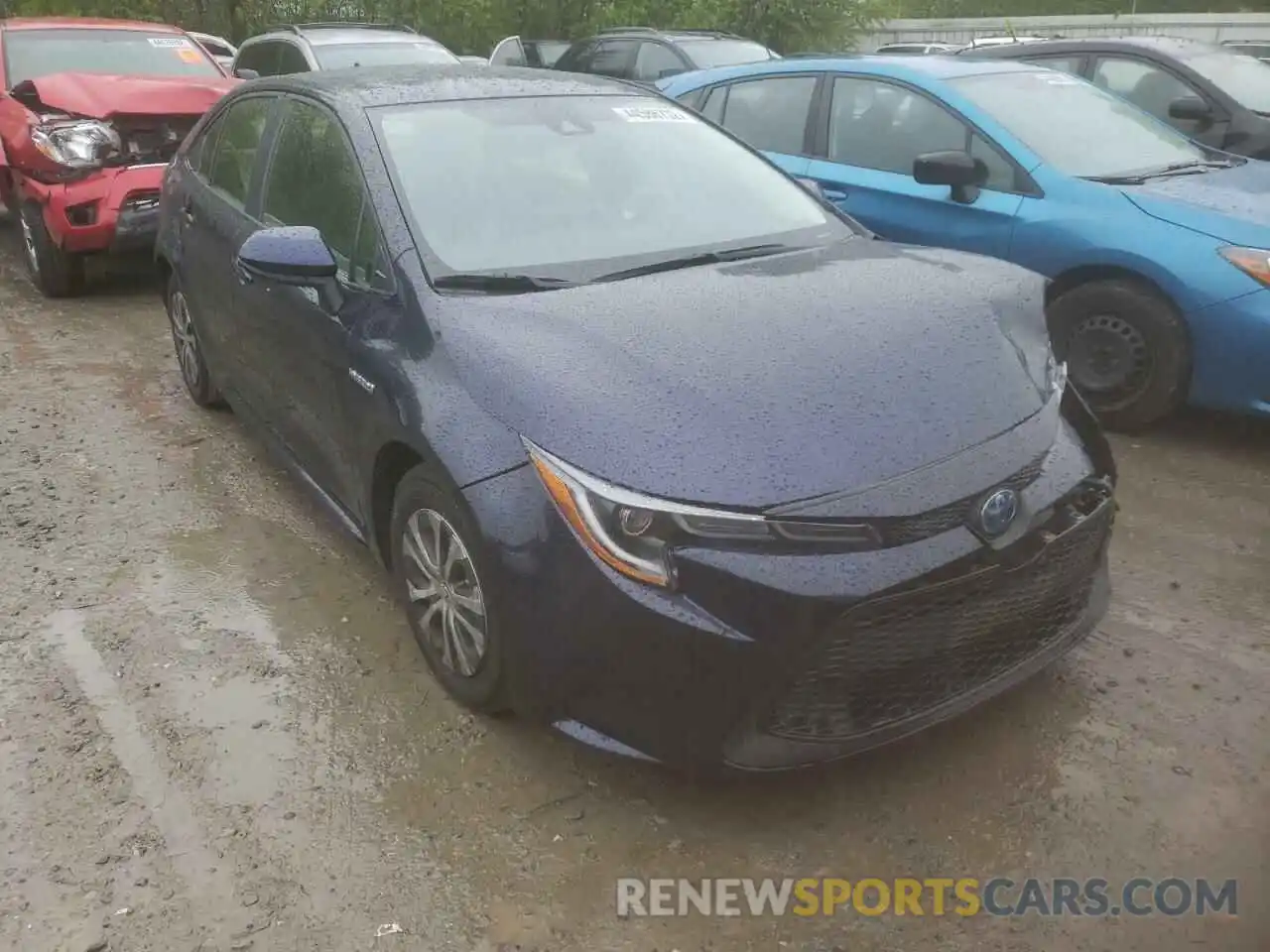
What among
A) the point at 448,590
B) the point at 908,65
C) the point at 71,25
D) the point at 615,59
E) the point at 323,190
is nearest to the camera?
the point at 448,590

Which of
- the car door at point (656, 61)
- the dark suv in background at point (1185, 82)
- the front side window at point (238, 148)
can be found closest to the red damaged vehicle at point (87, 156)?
the front side window at point (238, 148)

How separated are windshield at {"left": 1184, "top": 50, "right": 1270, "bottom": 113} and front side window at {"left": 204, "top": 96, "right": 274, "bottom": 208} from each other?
5.66 m

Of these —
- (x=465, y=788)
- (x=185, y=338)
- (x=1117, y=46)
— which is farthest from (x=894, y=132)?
(x=465, y=788)

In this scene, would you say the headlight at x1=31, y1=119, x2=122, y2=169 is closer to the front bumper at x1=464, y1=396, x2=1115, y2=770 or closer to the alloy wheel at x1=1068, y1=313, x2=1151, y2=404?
the front bumper at x1=464, y1=396, x2=1115, y2=770

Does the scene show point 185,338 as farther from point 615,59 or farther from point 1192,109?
point 615,59

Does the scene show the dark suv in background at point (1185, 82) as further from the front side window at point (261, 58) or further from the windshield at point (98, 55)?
the front side window at point (261, 58)

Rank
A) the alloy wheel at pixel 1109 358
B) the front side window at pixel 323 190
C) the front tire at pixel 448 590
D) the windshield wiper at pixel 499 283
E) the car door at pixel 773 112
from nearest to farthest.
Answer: the front tire at pixel 448 590, the windshield wiper at pixel 499 283, the front side window at pixel 323 190, the alloy wheel at pixel 1109 358, the car door at pixel 773 112

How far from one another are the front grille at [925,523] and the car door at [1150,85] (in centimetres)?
546

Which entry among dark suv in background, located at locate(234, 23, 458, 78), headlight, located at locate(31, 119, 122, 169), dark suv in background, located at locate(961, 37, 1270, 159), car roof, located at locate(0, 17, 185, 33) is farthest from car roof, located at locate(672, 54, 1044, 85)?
car roof, located at locate(0, 17, 185, 33)

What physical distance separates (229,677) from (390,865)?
1011mm

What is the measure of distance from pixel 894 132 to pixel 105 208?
4.67 m

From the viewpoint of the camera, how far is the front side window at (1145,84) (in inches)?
272

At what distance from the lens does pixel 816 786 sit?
2781 mm

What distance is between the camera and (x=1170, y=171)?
5.12 metres
